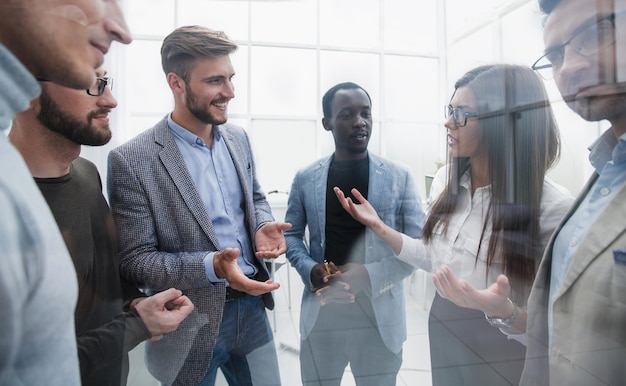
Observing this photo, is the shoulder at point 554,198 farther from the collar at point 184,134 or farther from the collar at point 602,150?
the collar at point 184,134

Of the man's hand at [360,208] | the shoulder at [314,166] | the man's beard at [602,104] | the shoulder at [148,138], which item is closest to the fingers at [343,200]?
the man's hand at [360,208]

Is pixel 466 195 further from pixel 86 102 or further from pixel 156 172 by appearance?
pixel 86 102

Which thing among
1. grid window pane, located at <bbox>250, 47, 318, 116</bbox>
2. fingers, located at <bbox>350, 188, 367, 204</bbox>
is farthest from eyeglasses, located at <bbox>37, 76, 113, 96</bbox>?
fingers, located at <bbox>350, 188, 367, 204</bbox>

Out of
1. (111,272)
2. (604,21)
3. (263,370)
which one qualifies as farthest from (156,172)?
(604,21)

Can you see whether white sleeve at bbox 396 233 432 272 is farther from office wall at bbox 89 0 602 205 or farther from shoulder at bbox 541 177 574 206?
shoulder at bbox 541 177 574 206

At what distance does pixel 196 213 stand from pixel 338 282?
0.59 meters

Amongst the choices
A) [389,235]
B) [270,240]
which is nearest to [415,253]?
[389,235]

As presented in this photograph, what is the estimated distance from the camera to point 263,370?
1114mm

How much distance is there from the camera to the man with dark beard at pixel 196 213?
0.88 metres

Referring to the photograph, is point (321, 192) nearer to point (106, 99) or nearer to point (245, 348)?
Answer: point (245, 348)

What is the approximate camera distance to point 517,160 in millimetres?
1216

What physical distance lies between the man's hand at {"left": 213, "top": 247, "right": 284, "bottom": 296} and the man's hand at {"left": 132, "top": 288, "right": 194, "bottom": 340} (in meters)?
0.12

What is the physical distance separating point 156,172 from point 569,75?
123 centimetres

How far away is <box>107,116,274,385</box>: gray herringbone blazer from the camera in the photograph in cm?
87
